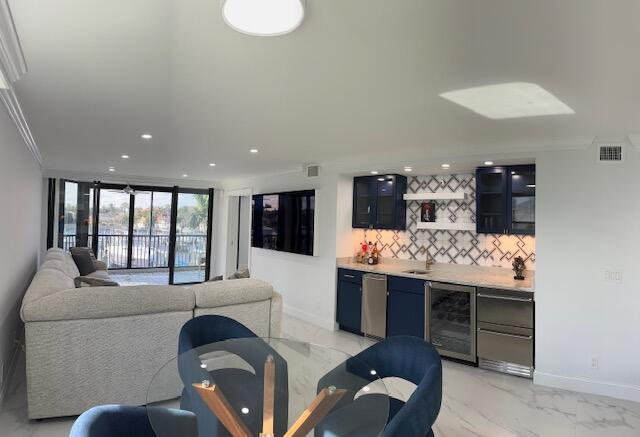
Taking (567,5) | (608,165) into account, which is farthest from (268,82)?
(608,165)

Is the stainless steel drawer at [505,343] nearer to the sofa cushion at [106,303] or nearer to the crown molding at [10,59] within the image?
the sofa cushion at [106,303]

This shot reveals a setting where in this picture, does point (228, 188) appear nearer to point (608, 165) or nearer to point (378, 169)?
point (378, 169)

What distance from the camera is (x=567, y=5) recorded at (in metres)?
1.45

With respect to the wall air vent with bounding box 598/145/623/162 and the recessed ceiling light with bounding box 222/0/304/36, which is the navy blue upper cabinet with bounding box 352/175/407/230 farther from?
the recessed ceiling light with bounding box 222/0/304/36

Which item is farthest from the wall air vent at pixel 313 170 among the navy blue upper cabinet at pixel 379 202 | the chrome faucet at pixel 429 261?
the chrome faucet at pixel 429 261

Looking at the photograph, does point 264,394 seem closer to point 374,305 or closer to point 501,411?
point 501,411

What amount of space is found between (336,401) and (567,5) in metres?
1.94

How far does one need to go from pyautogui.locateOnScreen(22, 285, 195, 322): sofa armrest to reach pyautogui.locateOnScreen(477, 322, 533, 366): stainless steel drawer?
2.97 m

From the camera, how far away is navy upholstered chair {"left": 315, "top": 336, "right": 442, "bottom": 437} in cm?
151

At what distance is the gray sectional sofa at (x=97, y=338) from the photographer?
8.46ft

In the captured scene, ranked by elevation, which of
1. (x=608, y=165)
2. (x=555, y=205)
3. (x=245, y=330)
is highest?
(x=608, y=165)

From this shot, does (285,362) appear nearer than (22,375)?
Yes

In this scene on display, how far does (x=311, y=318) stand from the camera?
566 centimetres

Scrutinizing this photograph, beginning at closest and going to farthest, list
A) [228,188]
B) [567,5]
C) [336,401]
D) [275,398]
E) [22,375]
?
[567,5] → [336,401] → [275,398] → [22,375] → [228,188]
